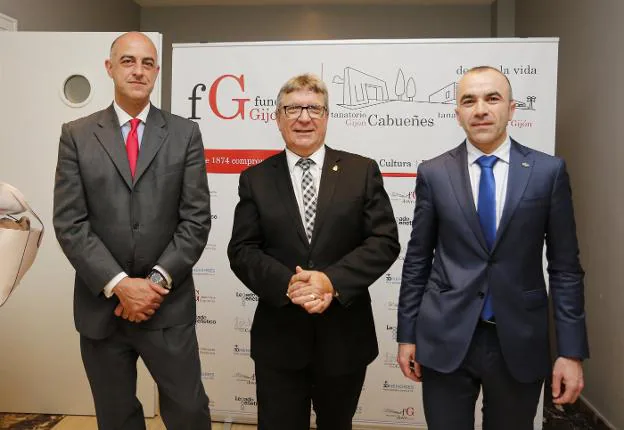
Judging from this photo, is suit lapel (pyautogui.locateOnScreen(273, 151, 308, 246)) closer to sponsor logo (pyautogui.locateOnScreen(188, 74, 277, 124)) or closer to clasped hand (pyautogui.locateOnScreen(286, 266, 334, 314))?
clasped hand (pyautogui.locateOnScreen(286, 266, 334, 314))

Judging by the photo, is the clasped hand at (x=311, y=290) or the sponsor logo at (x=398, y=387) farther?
the sponsor logo at (x=398, y=387)

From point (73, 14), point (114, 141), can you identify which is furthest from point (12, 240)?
point (73, 14)

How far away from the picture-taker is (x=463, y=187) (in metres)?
1.59

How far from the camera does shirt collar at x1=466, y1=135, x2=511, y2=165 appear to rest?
5.25 ft

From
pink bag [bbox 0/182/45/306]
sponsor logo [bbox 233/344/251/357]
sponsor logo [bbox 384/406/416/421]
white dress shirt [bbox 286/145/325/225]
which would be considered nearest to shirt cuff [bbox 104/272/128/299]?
pink bag [bbox 0/182/45/306]

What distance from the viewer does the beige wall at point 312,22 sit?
5.29 m

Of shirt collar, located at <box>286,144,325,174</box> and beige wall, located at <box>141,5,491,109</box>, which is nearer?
shirt collar, located at <box>286,144,325,174</box>

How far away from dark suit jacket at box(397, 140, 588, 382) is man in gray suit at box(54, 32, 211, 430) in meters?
0.83

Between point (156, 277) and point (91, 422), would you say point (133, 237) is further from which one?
point (91, 422)

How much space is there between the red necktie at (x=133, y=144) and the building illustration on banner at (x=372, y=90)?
1.41 meters

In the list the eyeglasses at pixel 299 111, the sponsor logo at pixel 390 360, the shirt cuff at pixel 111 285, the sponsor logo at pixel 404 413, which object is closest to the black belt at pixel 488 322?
the eyeglasses at pixel 299 111

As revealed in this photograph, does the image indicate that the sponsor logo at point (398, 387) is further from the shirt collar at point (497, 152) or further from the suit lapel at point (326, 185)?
the shirt collar at point (497, 152)

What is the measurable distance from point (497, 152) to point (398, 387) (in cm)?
190

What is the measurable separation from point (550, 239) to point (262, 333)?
0.96 meters
